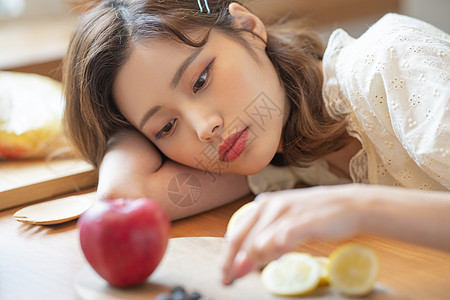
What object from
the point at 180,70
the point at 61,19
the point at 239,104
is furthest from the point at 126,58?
the point at 61,19

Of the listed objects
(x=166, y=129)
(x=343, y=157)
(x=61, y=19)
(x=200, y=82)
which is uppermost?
(x=200, y=82)

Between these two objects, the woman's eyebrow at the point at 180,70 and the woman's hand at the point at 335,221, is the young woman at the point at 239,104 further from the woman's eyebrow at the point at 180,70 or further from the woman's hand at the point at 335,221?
the woman's hand at the point at 335,221

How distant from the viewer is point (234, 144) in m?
1.04

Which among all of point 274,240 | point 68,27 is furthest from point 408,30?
point 68,27

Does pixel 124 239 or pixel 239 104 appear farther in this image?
pixel 239 104

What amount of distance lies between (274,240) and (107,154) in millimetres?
641

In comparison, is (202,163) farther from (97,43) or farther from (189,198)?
(97,43)

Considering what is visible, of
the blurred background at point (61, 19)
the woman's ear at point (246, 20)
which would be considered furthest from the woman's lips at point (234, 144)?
the blurred background at point (61, 19)

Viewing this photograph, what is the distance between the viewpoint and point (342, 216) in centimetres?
61

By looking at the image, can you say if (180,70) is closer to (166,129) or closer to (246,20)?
(166,129)

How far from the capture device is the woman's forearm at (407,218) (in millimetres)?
621

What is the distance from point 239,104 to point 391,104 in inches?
9.6

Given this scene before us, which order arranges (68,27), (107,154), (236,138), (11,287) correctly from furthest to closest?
1. (68,27)
2. (107,154)
3. (236,138)
4. (11,287)

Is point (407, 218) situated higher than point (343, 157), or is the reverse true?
point (407, 218)
